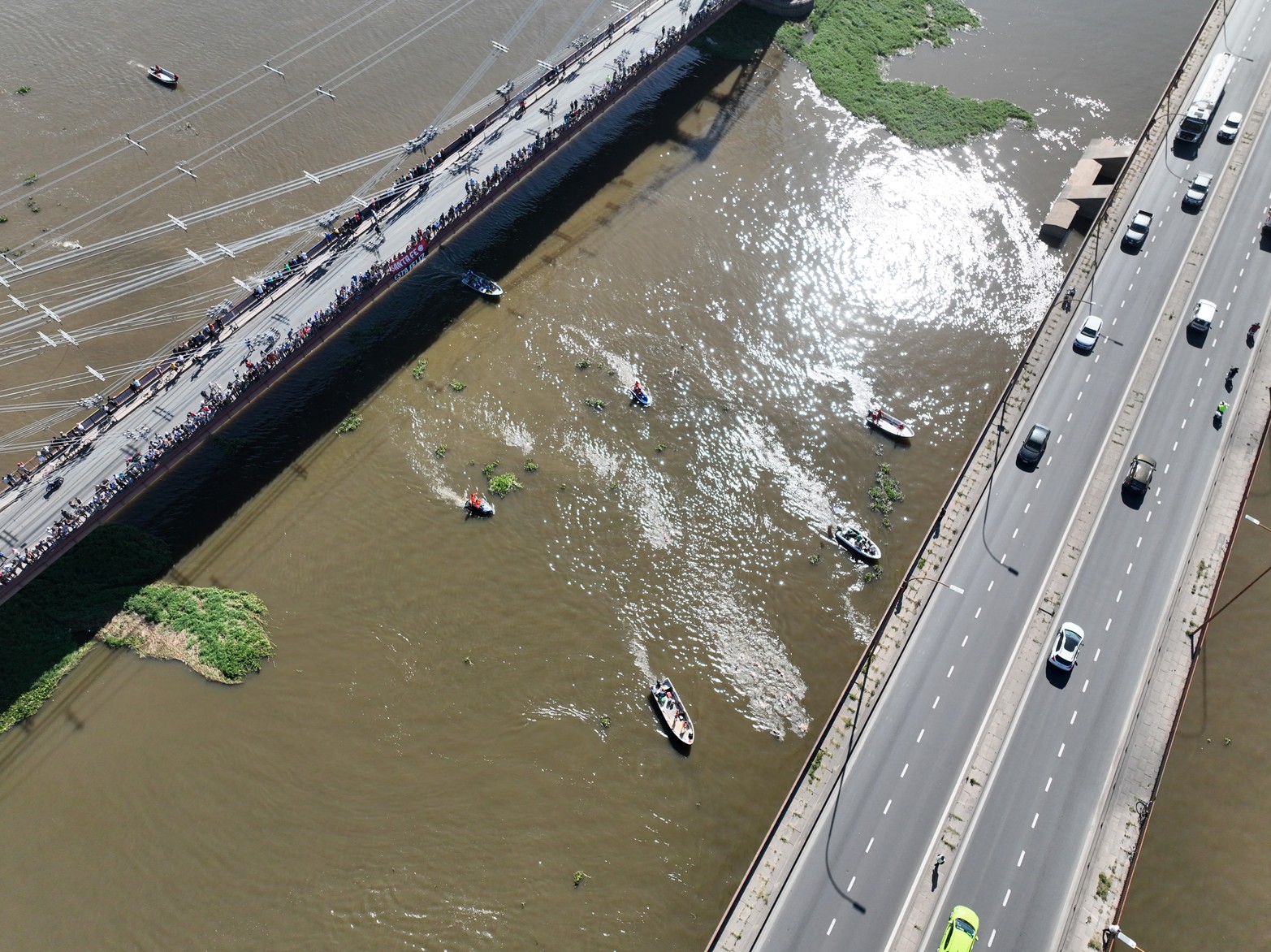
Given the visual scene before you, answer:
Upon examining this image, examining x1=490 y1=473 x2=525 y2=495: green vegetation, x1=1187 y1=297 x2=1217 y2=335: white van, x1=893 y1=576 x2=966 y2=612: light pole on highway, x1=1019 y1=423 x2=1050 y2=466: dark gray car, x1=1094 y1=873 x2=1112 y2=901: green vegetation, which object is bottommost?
x1=1094 y1=873 x2=1112 y2=901: green vegetation

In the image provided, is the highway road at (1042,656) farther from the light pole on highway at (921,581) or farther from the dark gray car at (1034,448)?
the dark gray car at (1034,448)

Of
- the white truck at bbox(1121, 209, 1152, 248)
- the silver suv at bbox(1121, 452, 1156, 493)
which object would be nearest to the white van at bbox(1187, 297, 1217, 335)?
the white truck at bbox(1121, 209, 1152, 248)

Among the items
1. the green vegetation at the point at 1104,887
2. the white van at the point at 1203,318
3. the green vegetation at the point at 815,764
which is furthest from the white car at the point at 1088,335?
the green vegetation at the point at 815,764

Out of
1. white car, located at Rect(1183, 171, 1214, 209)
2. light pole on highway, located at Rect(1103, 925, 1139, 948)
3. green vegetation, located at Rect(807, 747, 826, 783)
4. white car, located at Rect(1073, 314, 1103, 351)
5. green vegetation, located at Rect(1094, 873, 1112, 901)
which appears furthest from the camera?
white car, located at Rect(1183, 171, 1214, 209)

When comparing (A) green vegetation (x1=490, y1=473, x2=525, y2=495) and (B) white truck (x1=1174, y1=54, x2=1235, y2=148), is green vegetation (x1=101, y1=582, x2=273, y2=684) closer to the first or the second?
(A) green vegetation (x1=490, y1=473, x2=525, y2=495)

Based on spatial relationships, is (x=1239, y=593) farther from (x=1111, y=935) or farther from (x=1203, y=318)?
(x=1111, y=935)

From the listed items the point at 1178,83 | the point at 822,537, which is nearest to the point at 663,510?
the point at 822,537
